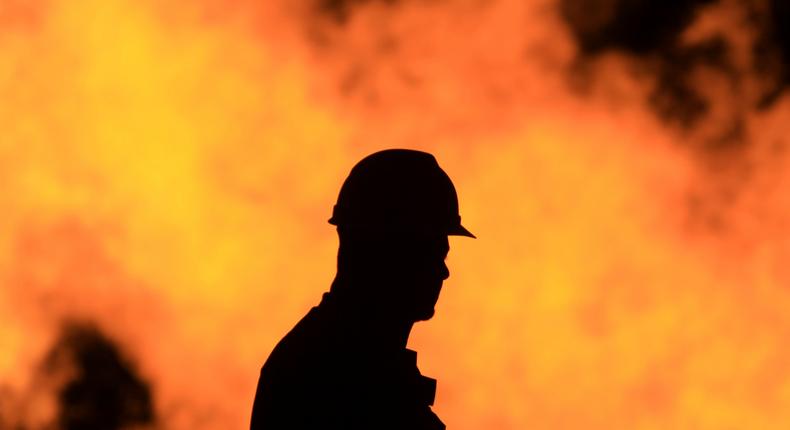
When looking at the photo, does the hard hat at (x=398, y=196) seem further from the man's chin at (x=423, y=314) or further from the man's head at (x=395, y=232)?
the man's chin at (x=423, y=314)

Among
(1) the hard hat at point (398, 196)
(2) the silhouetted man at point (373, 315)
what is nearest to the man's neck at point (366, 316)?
(2) the silhouetted man at point (373, 315)

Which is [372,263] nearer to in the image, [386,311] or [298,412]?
[386,311]

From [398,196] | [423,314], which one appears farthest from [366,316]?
[398,196]

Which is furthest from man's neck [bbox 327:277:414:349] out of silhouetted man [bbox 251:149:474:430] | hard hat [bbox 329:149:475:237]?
hard hat [bbox 329:149:475:237]

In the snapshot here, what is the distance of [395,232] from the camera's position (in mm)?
3994

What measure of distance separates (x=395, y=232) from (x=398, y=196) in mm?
130

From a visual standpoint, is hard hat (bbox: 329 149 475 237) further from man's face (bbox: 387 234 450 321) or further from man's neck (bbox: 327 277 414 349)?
man's neck (bbox: 327 277 414 349)

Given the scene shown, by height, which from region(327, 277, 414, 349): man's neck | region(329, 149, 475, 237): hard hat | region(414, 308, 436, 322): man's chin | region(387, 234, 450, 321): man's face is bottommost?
region(327, 277, 414, 349): man's neck

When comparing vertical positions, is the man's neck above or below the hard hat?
below

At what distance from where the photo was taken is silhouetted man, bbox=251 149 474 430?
3816 mm

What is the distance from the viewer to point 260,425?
3891 millimetres

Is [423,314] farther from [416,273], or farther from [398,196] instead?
[398,196]

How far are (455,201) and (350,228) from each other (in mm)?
415

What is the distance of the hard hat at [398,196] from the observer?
402 cm
